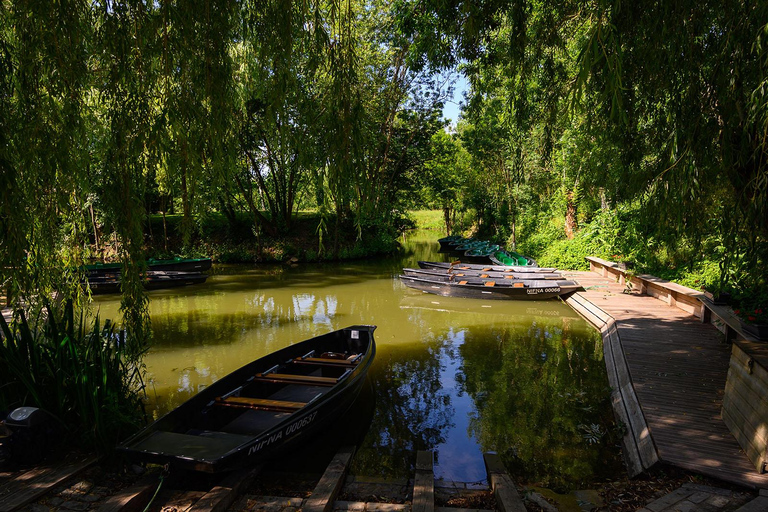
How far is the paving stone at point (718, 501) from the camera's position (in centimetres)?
322

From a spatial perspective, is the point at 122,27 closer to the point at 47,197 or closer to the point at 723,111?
the point at 47,197

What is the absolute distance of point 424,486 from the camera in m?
3.81

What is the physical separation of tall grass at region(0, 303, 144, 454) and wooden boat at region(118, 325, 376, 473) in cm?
36

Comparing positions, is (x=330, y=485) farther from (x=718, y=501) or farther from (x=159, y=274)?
(x=159, y=274)

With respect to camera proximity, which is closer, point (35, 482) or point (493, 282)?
point (35, 482)

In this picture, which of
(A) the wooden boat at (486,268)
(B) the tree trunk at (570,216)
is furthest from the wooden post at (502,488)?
(B) the tree trunk at (570,216)

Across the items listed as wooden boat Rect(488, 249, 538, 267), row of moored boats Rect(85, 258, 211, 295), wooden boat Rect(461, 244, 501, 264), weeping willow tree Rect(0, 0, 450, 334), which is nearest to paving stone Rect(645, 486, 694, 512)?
weeping willow tree Rect(0, 0, 450, 334)

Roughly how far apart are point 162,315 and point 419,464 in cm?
1004

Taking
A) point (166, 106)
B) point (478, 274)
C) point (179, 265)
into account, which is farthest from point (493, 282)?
point (166, 106)

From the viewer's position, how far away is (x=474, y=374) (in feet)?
24.8

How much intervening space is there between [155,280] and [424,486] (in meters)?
14.1

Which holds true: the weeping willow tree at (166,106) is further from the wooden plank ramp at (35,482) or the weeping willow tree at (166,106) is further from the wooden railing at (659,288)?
the wooden railing at (659,288)

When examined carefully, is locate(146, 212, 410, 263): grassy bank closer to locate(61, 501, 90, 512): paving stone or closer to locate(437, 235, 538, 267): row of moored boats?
locate(437, 235, 538, 267): row of moored boats

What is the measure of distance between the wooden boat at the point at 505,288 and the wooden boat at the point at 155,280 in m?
8.68
